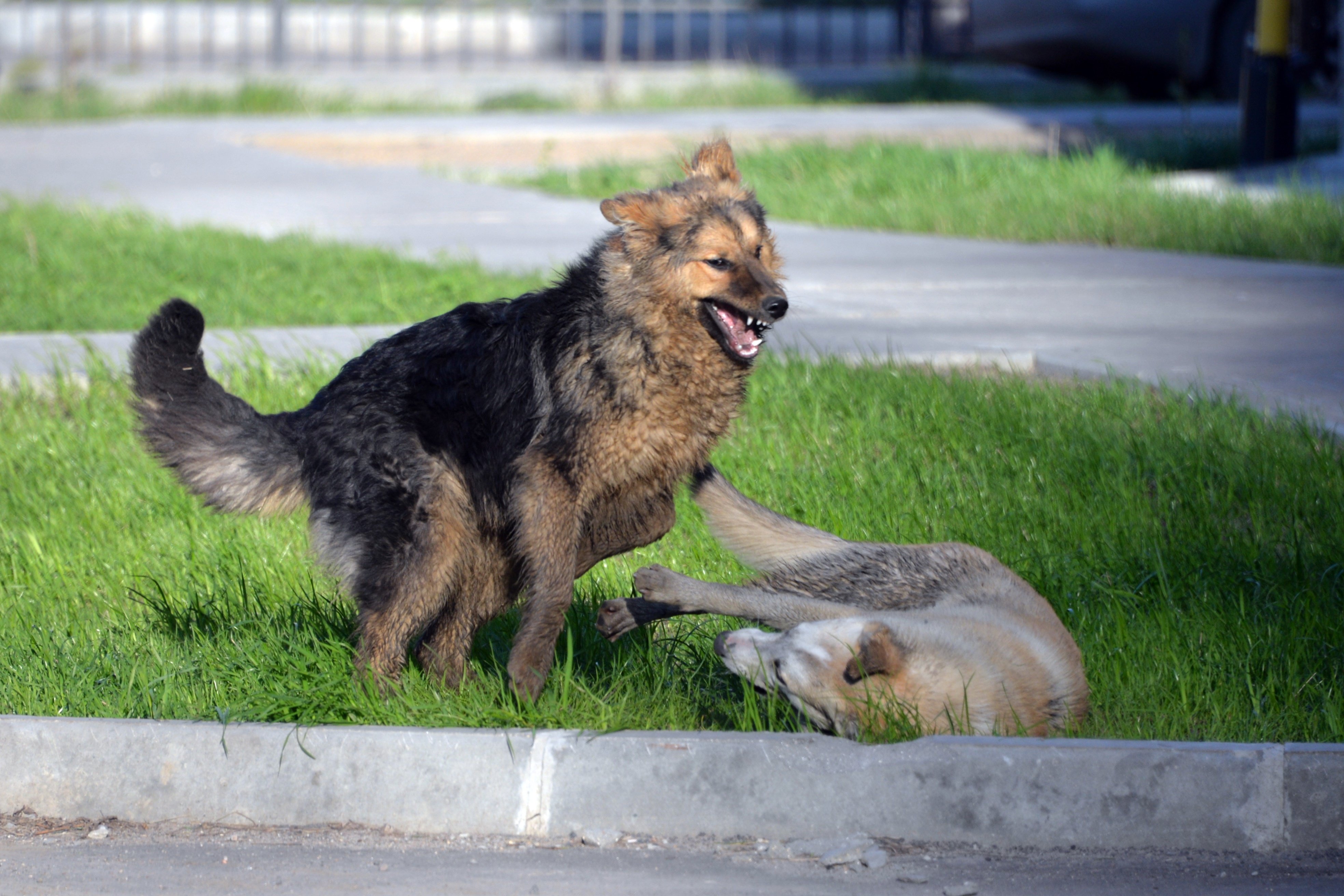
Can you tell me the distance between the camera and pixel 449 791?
12.4 feet

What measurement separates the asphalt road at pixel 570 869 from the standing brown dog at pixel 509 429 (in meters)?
0.53

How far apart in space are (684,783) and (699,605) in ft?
2.06

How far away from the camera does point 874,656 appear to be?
12.4 feet

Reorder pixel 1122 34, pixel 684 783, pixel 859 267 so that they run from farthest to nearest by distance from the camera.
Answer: pixel 1122 34 < pixel 859 267 < pixel 684 783

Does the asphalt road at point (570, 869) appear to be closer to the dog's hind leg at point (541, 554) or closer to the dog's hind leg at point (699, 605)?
the dog's hind leg at point (541, 554)

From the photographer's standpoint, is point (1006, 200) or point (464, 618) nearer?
point (464, 618)

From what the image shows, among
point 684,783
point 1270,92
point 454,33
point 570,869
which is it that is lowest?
point 570,869

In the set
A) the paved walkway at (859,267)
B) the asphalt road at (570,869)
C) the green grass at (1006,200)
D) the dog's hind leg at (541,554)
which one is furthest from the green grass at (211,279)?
the asphalt road at (570,869)

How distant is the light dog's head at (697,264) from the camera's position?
406 cm

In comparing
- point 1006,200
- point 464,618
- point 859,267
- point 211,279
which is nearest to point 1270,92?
point 1006,200

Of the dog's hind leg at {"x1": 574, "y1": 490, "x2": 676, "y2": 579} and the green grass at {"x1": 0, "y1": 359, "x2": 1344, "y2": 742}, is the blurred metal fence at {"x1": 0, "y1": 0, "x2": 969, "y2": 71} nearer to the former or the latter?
the green grass at {"x1": 0, "y1": 359, "x2": 1344, "y2": 742}

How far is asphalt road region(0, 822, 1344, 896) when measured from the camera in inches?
134

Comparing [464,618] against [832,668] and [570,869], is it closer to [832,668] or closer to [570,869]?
[570,869]

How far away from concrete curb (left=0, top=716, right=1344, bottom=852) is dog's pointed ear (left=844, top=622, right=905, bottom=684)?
19cm
